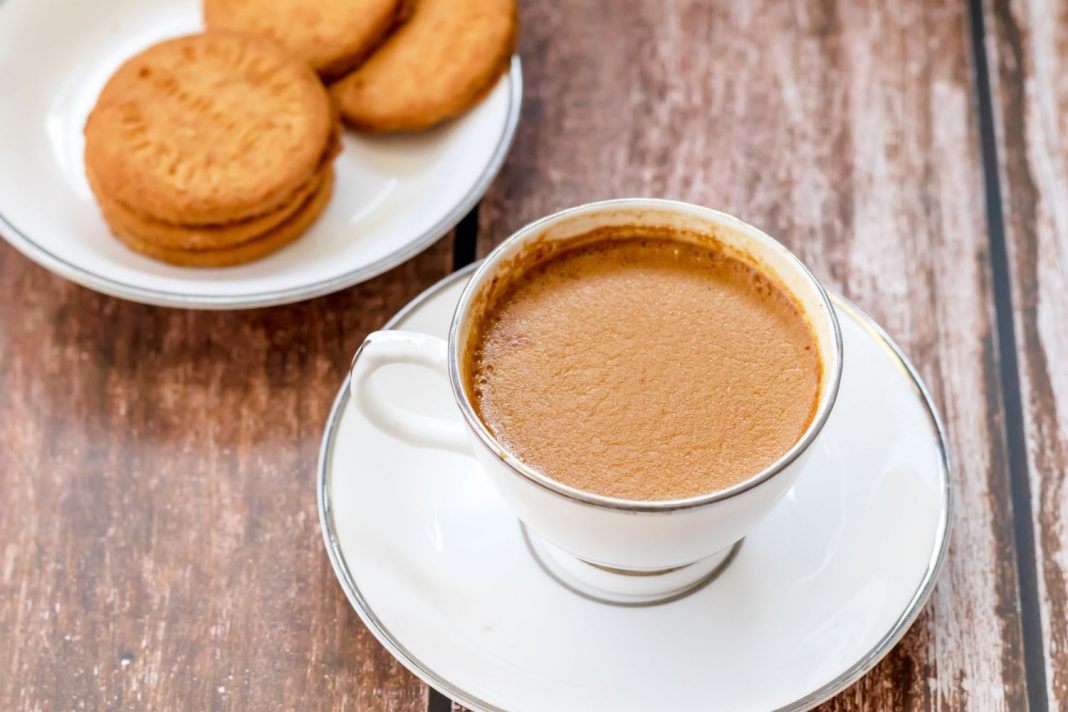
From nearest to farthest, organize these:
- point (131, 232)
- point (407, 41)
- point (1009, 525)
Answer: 1. point (1009, 525)
2. point (131, 232)
3. point (407, 41)

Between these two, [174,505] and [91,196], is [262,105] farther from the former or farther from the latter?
[174,505]

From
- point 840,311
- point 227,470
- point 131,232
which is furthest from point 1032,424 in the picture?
point 131,232

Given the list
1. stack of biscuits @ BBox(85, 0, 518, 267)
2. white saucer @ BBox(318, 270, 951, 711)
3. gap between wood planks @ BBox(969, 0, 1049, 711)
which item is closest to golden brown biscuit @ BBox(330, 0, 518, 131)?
stack of biscuits @ BBox(85, 0, 518, 267)

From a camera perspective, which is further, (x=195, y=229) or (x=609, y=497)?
(x=195, y=229)

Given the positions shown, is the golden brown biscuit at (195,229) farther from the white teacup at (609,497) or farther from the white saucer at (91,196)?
the white teacup at (609,497)

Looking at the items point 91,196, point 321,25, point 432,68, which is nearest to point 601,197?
point 432,68

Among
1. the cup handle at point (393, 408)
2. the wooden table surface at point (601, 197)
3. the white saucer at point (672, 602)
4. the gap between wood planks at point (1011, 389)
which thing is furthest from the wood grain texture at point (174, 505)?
the gap between wood planks at point (1011, 389)

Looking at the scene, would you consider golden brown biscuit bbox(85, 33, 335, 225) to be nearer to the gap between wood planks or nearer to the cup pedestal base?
the cup pedestal base

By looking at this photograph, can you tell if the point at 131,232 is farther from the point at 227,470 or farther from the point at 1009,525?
the point at 1009,525
